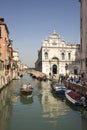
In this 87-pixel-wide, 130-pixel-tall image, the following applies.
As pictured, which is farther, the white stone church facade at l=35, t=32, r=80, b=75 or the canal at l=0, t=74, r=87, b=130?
the white stone church facade at l=35, t=32, r=80, b=75

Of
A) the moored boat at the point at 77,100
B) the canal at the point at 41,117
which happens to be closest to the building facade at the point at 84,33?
the moored boat at the point at 77,100

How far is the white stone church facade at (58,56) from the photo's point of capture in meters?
61.8

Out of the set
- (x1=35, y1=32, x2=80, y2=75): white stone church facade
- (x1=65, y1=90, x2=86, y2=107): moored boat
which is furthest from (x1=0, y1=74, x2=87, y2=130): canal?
(x1=35, y1=32, x2=80, y2=75): white stone church facade

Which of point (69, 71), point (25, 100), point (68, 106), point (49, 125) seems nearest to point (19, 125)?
point (49, 125)

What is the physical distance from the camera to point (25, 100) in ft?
73.4

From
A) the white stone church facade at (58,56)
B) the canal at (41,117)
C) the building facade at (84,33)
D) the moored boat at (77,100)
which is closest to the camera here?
the canal at (41,117)

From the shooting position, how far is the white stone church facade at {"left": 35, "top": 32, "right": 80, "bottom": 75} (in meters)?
61.8

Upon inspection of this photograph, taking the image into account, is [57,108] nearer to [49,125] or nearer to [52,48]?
[49,125]

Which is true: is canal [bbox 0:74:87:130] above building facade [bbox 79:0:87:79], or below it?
below

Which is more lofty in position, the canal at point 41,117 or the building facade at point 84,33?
the building facade at point 84,33

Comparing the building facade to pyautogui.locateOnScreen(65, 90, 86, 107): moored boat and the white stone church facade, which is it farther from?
the white stone church facade

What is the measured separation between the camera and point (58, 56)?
206 ft

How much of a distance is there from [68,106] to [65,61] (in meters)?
44.4

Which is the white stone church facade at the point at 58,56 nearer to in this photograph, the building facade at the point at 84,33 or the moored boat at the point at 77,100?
the building facade at the point at 84,33
